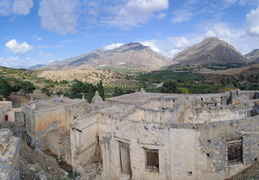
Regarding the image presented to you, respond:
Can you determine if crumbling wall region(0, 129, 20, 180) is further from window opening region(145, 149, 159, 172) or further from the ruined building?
window opening region(145, 149, 159, 172)

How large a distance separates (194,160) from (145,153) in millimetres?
2382

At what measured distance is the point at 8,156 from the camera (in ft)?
22.3

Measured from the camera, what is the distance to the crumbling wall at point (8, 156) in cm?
622

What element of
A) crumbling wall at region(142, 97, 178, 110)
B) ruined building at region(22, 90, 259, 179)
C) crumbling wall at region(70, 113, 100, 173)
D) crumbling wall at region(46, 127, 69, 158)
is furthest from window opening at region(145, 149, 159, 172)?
crumbling wall at region(142, 97, 178, 110)

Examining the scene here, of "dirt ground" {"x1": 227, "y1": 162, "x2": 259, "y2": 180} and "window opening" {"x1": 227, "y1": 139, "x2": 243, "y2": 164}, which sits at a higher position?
"window opening" {"x1": 227, "y1": 139, "x2": 243, "y2": 164}

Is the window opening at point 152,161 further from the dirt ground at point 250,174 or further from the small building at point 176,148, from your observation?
the dirt ground at point 250,174

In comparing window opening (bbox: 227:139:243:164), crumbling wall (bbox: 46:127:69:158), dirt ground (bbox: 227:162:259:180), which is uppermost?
window opening (bbox: 227:139:243:164)

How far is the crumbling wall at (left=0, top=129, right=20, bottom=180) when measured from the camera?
6223mm

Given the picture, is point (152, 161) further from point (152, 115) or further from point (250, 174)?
point (152, 115)

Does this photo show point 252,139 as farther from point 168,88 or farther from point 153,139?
point 168,88

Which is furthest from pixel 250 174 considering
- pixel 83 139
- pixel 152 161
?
pixel 83 139

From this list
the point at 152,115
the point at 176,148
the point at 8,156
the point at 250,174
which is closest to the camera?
the point at 8,156

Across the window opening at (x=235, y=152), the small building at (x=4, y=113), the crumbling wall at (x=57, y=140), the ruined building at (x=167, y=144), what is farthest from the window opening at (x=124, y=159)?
the small building at (x=4, y=113)

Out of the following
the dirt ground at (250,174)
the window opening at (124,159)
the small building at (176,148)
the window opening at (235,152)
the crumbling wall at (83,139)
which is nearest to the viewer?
the dirt ground at (250,174)
